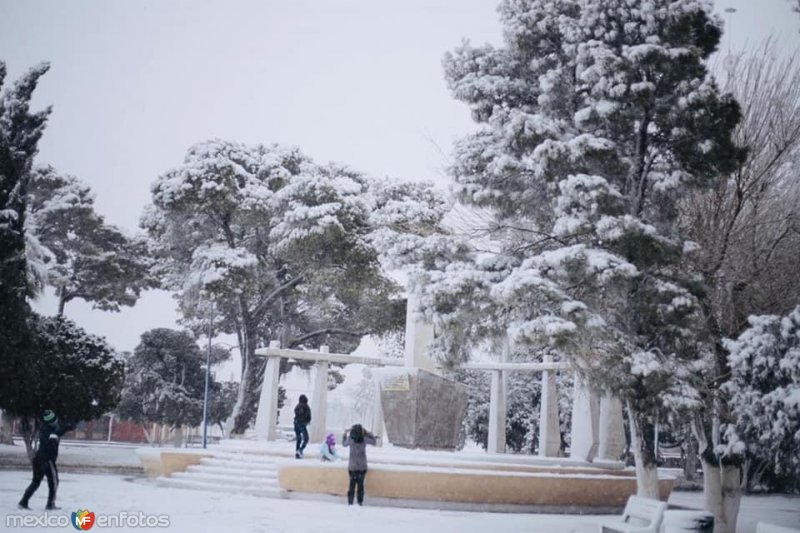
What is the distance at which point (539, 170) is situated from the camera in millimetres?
11336

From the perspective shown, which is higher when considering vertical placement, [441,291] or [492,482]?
[441,291]

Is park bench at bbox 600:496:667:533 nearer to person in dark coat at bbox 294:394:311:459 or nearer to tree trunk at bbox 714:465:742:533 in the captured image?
tree trunk at bbox 714:465:742:533

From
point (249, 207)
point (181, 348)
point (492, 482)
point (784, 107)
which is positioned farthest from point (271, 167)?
point (784, 107)

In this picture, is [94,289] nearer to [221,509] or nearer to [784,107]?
[221,509]

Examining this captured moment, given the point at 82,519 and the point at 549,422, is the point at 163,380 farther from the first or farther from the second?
the point at 82,519

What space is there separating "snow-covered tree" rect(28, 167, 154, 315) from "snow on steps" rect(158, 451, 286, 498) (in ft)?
50.9

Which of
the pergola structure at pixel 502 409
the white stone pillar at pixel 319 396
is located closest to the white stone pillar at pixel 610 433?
the pergola structure at pixel 502 409

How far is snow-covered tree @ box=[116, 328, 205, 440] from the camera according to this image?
35.8 metres

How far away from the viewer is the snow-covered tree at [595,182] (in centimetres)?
1067

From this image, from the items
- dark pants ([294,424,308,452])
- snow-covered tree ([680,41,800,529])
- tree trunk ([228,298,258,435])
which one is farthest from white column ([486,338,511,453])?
tree trunk ([228,298,258,435])

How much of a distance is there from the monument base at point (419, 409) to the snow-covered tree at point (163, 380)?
67.0ft

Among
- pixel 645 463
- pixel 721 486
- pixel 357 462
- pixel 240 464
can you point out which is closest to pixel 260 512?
pixel 357 462

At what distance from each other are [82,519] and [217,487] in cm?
579

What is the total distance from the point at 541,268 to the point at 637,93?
3.05 m
